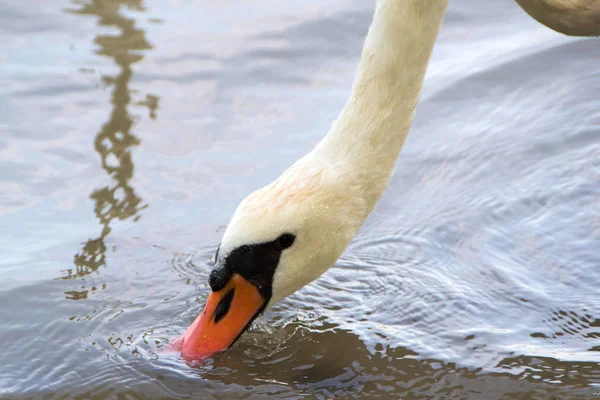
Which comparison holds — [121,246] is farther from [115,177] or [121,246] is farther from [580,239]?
[580,239]

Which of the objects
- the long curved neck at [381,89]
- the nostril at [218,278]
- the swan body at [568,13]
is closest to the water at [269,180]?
the nostril at [218,278]

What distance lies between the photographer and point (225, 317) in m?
4.34

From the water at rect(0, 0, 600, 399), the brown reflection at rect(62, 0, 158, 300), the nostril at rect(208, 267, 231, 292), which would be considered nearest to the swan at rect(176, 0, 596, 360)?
the nostril at rect(208, 267, 231, 292)

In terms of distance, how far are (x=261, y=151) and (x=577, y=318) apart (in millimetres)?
2643

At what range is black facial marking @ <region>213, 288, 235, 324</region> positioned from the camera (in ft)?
14.1

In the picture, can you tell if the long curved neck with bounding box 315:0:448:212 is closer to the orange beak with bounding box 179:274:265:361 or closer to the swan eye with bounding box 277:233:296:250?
the swan eye with bounding box 277:233:296:250

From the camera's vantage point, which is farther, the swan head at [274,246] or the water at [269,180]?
the water at [269,180]

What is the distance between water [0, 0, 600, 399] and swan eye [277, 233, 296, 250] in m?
0.63

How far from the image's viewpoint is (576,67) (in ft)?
23.7

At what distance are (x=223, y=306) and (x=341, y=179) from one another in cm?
75

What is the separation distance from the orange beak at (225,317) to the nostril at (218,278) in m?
0.03

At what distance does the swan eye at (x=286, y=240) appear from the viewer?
420cm

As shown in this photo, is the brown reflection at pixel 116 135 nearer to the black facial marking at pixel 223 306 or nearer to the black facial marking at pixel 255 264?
the black facial marking at pixel 223 306

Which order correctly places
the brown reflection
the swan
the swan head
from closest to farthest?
1. the swan head
2. the swan
3. the brown reflection
